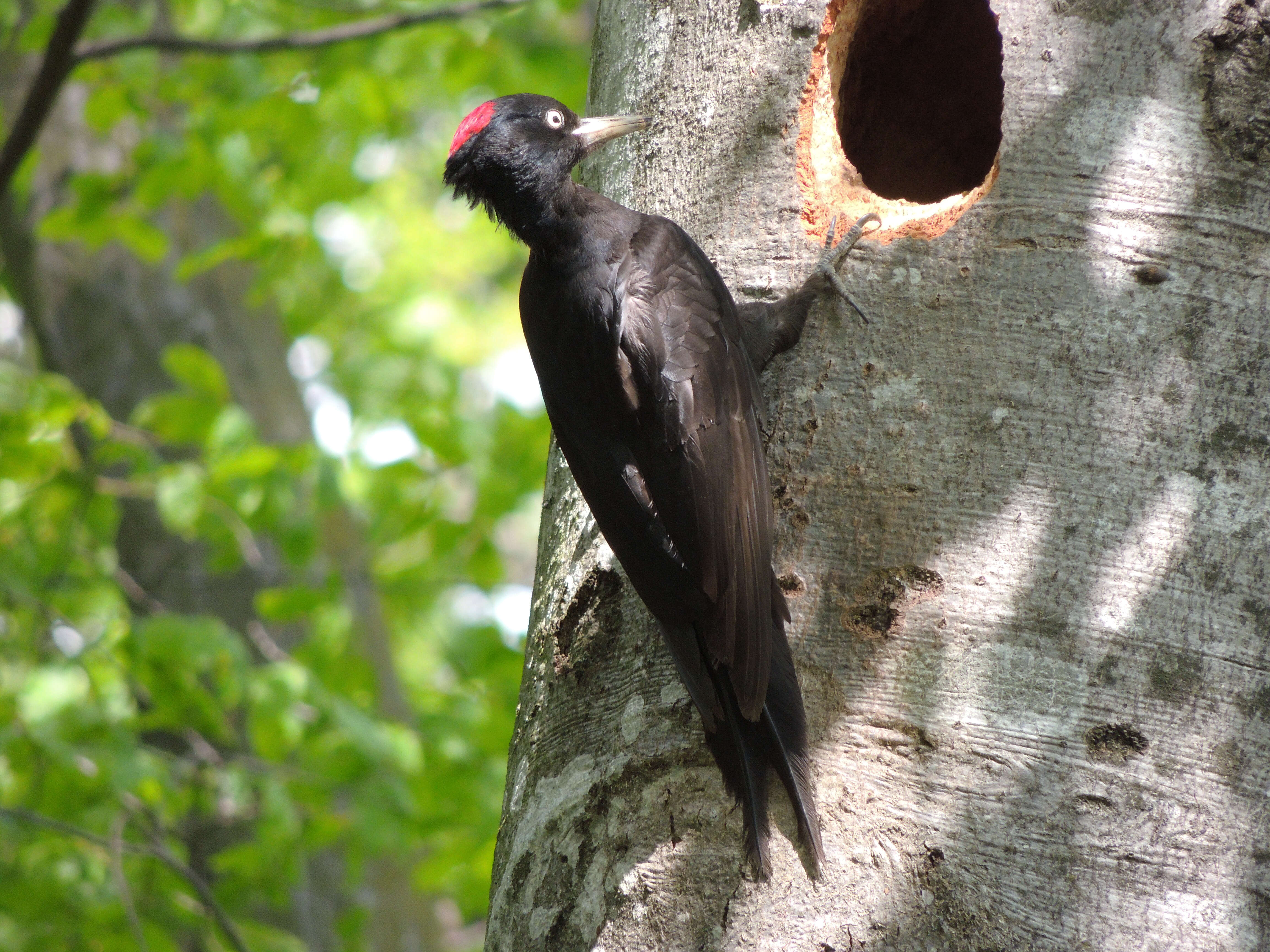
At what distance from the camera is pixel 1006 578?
5.19ft

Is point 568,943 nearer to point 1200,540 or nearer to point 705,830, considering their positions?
point 705,830

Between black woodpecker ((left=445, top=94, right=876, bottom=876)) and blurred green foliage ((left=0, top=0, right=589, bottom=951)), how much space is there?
6.15 ft

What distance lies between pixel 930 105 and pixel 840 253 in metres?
1.39

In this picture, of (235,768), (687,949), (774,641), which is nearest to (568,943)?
(687,949)

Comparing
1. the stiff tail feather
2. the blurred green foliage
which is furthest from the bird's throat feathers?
the blurred green foliage

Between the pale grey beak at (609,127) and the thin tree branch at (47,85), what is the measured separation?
163 cm

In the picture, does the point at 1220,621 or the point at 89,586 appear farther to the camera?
the point at 89,586

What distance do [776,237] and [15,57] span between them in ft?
16.3

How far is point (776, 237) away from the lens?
1.96 metres

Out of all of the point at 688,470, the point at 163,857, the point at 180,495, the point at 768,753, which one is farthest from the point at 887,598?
the point at 180,495

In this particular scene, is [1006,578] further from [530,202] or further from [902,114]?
[902,114]

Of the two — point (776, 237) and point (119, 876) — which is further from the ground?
point (776, 237)

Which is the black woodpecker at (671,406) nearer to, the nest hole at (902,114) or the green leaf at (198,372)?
the nest hole at (902,114)

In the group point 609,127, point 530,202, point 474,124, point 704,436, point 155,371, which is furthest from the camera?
point 155,371
